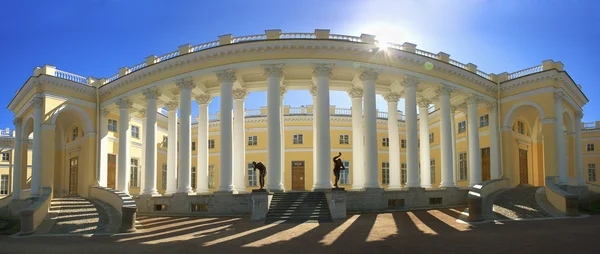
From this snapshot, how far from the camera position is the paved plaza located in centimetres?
1179

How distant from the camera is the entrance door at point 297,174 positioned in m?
40.7

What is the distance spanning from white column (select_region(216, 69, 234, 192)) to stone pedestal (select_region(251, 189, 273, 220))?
3.84 m

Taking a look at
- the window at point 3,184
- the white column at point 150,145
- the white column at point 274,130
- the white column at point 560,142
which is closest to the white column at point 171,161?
the white column at point 150,145

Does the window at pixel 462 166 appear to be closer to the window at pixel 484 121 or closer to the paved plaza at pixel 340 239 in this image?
the window at pixel 484 121

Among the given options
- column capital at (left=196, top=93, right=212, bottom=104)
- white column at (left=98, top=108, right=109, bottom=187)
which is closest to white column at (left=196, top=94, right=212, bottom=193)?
column capital at (left=196, top=93, right=212, bottom=104)

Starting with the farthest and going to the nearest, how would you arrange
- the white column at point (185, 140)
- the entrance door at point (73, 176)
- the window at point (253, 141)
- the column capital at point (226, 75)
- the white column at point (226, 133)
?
the window at point (253, 141) → the entrance door at point (73, 176) → the white column at point (185, 140) → the column capital at point (226, 75) → the white column at point (226, 133)

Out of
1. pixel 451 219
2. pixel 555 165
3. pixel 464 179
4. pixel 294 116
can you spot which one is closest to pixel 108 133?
pixel 294 116

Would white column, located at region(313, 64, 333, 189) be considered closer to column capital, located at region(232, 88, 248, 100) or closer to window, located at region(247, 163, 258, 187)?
column capital, located at region(232, 88, 248, 100)

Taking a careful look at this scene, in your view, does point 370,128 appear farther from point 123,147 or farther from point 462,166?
point 462,166

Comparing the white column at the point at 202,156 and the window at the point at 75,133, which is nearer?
the white column at the point at 202,156

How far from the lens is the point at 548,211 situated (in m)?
21.2

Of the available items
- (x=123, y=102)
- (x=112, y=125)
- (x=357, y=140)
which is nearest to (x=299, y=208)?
(x=357, y=140)

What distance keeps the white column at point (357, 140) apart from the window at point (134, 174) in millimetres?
18029

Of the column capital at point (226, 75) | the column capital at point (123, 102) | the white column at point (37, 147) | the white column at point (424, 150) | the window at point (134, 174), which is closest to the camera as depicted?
the column capital at point (226, 75)
